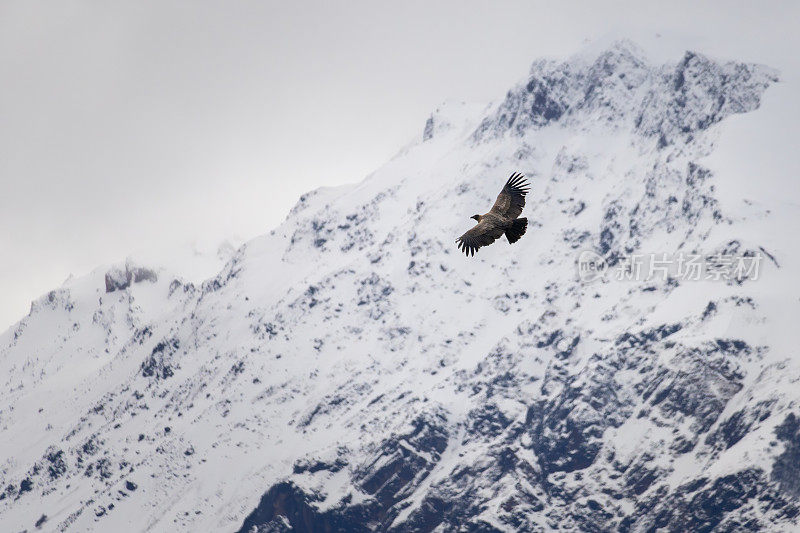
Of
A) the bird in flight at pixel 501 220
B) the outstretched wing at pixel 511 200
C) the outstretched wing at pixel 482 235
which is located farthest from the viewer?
the outstretched wing at pixel 511 200

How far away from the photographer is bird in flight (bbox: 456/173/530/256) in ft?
390

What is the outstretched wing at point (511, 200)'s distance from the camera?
4722 inches

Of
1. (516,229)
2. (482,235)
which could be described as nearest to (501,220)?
(482,235)

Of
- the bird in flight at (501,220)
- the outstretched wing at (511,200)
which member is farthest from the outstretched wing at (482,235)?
the outstretched wing at (511,200)

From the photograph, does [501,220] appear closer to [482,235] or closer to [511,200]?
[482,235]

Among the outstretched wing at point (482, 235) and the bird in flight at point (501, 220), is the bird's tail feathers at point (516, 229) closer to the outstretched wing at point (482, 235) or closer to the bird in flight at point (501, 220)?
the bird in flight at point (501, 220)

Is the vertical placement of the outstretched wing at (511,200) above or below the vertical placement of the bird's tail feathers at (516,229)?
above

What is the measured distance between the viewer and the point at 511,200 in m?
121

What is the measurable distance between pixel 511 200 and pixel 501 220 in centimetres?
232

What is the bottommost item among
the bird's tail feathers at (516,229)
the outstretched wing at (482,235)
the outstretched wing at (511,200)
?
the bird's tail feathers at (516,229)

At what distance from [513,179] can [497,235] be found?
4.42 metres

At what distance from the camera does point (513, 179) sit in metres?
121

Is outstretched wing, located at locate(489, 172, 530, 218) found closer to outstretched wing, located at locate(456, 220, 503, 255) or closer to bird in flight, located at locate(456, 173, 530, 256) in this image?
bird in flight, located at locate(456, 173, 530, 256)

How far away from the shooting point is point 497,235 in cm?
12119
